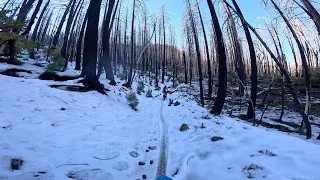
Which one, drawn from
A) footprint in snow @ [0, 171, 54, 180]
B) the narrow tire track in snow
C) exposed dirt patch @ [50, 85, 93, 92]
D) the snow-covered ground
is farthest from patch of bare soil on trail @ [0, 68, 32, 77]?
footprint in snow @ [0, 171, 54, 180]

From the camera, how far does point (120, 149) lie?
14.0 ft

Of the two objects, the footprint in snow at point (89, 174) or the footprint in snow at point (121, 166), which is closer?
the footprint in snow at point (89, 174)

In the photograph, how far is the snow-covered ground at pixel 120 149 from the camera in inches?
115

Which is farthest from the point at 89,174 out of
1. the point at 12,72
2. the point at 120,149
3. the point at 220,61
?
the point at 12,72

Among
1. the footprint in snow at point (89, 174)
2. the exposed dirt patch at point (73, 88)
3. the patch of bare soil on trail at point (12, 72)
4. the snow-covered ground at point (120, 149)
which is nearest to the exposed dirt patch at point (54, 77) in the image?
the patch of bare soil on trail at point (12, 72)

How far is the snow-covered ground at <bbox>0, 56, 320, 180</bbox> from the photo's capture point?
292 cm

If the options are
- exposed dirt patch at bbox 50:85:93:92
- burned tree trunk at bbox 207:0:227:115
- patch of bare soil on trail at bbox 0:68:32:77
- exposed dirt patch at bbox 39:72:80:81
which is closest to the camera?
exposed dirt patch at bbox 50:85:93:92

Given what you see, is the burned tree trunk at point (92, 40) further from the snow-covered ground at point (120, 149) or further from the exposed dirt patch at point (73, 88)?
the snow-covered ground at point (120, 149)

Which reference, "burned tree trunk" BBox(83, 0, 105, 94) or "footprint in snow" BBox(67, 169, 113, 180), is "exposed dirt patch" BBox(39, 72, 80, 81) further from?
"footprint in snow" BBox(67, 169, 113, 180)

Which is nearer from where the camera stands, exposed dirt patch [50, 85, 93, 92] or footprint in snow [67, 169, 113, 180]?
footprint in snow [67, 169, 113, 180]

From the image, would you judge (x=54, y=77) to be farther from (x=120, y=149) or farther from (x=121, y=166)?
(x=121, y=166)

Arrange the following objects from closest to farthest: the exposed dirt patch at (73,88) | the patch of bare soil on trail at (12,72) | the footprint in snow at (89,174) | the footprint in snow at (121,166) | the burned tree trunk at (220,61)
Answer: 1. the footprint in snow at (89,174)
2. the footprint in snow at (121,166)
3. the exposed dirt patch at (73,88)
4. the patch of bare soil on trail at (12,72)
5. the burned tree trunk at (220,61)

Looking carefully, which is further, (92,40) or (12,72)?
(92,40)

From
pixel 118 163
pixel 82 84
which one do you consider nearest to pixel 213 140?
pixel 118 163
